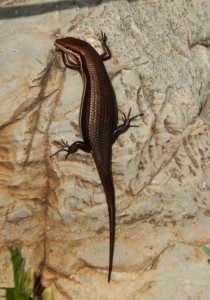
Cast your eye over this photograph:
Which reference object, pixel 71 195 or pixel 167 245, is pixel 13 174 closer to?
pixel 71 195

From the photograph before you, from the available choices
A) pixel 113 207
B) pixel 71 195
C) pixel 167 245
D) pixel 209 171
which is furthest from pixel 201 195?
pixel 71 195

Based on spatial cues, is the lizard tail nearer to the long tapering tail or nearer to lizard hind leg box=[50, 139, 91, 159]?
the long tapering tail

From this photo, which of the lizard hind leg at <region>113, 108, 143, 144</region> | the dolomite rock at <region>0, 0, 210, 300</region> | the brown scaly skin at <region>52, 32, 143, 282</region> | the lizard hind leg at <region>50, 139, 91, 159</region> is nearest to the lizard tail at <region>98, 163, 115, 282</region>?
the brown scaly skin at <region>52, 32, 143, 282</region>

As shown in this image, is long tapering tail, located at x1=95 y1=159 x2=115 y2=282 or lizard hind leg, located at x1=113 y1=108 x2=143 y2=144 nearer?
long tapering tail, located at x1=95 y1=159 x2=115 y2=282

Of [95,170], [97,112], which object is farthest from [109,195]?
[97,112]

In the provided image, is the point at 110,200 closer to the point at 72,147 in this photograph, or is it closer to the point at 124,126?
the point at 72,147

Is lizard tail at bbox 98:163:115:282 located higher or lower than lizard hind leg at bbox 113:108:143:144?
lower

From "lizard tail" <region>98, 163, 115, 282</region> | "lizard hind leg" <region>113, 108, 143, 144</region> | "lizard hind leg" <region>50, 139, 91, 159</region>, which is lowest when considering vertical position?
"lizard tail" <region>98, 163, 115, 282</region>
